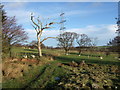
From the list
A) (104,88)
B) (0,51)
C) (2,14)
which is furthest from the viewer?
(2,14)

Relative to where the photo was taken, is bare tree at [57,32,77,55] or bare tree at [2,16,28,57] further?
bare tree at [57,32,77,55]

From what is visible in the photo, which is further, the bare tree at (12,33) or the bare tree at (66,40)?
the bare tree at (66,40)

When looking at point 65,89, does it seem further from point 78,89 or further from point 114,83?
point 114,83

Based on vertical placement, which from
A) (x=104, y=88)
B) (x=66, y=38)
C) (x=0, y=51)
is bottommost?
(x=104, y=88)

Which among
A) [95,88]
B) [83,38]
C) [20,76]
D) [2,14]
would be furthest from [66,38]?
[95,88]

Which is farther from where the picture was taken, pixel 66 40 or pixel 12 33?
pixel 66 40

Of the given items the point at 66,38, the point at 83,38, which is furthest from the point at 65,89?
the point at 83,38

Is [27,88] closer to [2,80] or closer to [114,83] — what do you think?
[2,80]

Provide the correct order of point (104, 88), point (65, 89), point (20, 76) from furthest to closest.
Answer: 1. point (20, 76)
2. point (104, 88)
3. point (65, 89)

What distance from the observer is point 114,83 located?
28.8 ft

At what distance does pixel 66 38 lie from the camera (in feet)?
121

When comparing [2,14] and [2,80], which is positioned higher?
[2,14]

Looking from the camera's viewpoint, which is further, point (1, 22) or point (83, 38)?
point (83, 38)

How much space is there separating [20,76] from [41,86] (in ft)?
10.5
